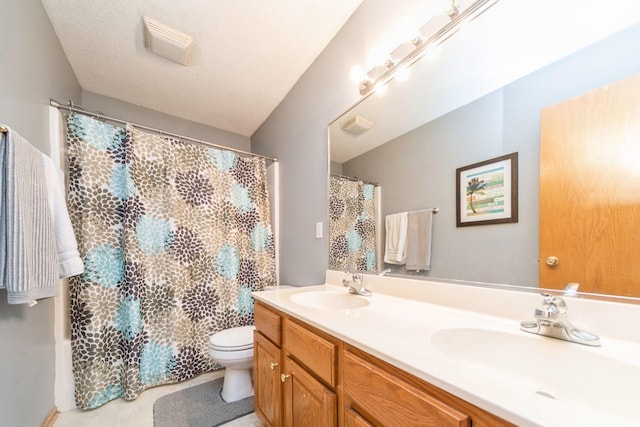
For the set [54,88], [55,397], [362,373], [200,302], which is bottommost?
[55,397]

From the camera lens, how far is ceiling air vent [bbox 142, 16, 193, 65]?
1519 mm

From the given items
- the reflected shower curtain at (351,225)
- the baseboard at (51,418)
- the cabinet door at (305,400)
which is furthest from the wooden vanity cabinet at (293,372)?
the baseboard at (51,418)

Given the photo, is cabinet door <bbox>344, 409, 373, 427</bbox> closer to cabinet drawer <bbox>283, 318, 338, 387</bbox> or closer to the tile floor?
cabinet drawer <bbox>283, 318, 338, 387</bbox>

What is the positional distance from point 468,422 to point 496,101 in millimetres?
977

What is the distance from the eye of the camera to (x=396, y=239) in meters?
1.23

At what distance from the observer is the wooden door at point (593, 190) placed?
629 mm

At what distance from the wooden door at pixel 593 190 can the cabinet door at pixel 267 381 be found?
112cm

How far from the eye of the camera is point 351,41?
1525 mm

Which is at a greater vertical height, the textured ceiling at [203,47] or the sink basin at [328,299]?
the textured ceiling at [203,47]

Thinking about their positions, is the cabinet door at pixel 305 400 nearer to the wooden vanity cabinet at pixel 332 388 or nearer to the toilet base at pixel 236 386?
the wooden vanity cabinet at pixel 332 388

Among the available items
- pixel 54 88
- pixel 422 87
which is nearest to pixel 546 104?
pixel 422 87

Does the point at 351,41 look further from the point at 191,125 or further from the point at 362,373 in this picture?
the point at 191,125

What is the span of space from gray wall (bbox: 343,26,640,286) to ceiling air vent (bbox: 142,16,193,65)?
1.58 metres

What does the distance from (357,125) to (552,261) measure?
3.63ft
